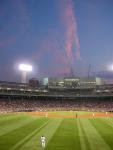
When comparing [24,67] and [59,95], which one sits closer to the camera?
[24,67]

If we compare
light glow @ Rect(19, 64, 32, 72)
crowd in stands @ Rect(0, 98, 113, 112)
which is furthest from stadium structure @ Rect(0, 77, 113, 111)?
light glow @ Rect(19, 64, 32, 72)

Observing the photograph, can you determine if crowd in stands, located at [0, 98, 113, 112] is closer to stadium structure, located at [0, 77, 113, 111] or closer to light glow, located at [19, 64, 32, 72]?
stadium structure, located at [0, 77, 113, 111]

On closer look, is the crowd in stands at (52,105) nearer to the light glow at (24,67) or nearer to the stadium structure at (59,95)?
the stadium structure at (59,95)

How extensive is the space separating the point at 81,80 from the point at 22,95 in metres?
38.9

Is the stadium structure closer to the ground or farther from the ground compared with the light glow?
closer to the ground

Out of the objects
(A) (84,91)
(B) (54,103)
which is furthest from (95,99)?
(B) (54,103)

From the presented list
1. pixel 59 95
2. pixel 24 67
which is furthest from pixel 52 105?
pixel 24 67

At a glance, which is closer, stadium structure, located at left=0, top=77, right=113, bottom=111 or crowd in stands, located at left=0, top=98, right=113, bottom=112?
crowd in stands, located at left=0, top=98, right=113, bottom=112

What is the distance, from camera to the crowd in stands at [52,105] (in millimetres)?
101225

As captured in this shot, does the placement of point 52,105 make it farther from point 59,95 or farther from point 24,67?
point 24,67

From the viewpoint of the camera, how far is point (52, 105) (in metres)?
116

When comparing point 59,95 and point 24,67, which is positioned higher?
Result: point 24,67

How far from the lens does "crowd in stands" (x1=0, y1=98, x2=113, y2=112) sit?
332 ft

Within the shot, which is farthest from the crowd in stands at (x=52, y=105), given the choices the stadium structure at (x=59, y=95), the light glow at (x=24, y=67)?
the light glow at (x=24, y=67)
